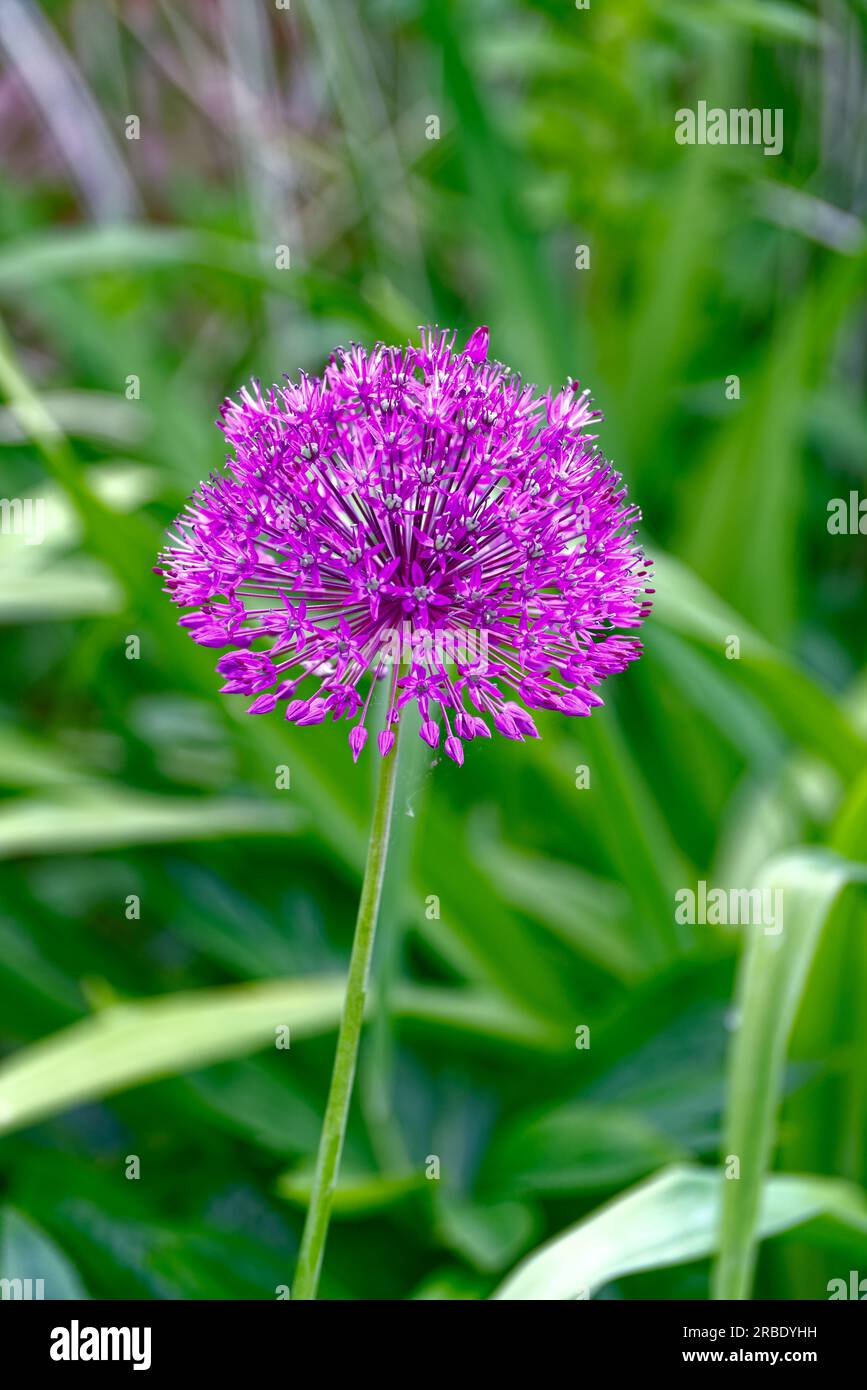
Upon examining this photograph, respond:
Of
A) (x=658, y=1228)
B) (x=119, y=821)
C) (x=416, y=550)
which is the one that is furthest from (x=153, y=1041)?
(x=416, y=550)

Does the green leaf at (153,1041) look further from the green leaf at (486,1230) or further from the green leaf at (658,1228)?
the green leaf at (658,1228)

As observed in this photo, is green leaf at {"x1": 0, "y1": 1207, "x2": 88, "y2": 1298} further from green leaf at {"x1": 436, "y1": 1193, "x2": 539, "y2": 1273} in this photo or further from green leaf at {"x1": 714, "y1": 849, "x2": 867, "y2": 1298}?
green leaf at {"x1": 714, "y1": 849, "x2": 867, "y2": 1298}

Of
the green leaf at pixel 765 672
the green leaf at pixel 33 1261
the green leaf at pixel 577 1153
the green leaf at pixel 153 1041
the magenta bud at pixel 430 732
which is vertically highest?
the green leaf at pixel 765 672

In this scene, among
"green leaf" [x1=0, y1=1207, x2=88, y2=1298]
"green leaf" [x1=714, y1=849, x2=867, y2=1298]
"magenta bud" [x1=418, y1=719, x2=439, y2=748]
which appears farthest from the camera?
"green leaf" [x1=0, y1=1207, x2=88, y2=1298]

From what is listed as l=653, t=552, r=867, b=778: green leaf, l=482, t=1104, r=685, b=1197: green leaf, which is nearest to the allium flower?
l=653, t=552, r=867, b=778: green leaf

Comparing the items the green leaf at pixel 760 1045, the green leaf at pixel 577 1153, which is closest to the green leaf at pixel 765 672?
the green leaf at pixel 760 1045
